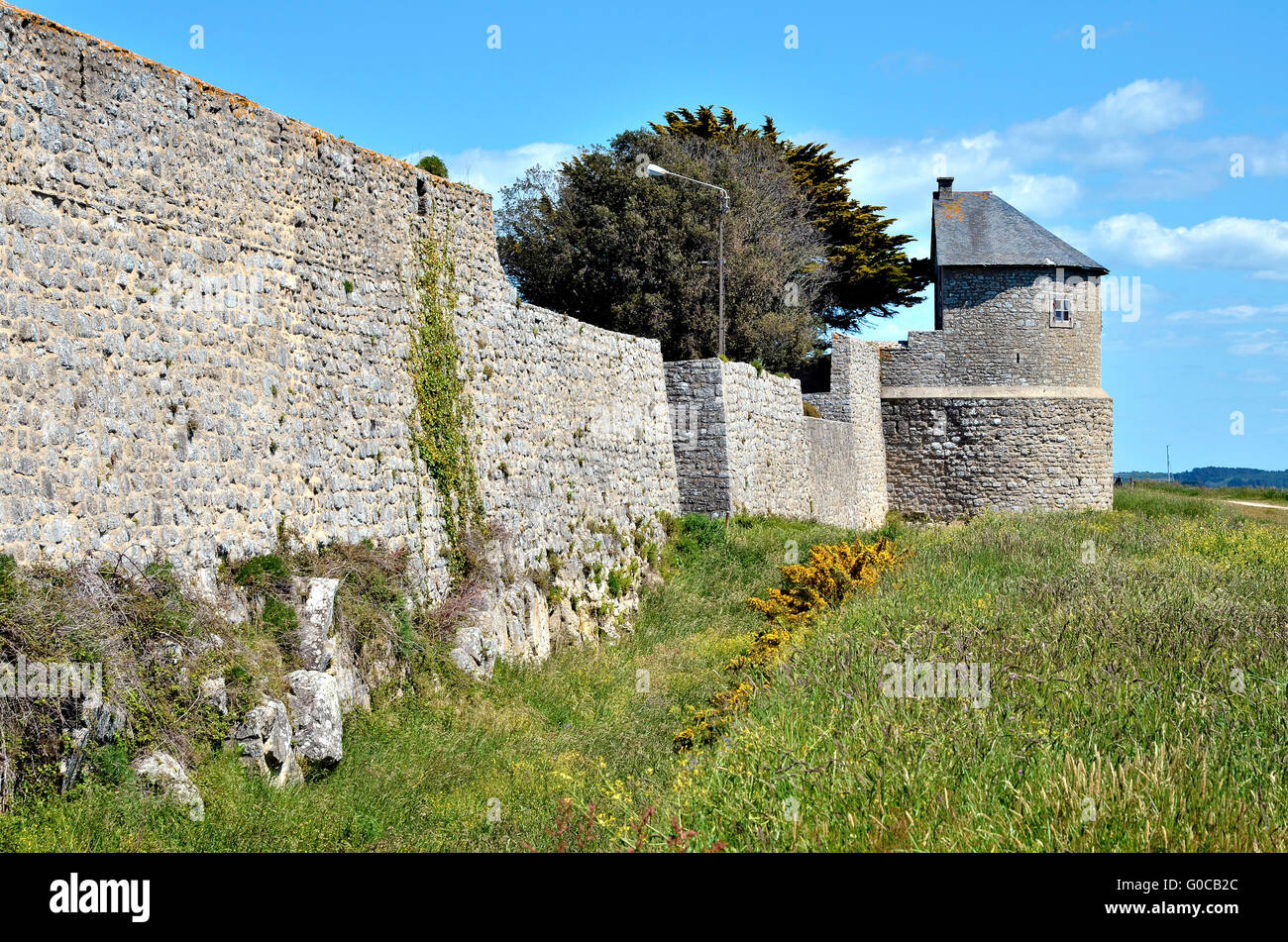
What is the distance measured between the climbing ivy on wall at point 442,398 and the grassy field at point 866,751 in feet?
7.03

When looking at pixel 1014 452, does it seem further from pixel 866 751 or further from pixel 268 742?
pixel 268 742

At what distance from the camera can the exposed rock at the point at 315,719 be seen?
8750 millimetres

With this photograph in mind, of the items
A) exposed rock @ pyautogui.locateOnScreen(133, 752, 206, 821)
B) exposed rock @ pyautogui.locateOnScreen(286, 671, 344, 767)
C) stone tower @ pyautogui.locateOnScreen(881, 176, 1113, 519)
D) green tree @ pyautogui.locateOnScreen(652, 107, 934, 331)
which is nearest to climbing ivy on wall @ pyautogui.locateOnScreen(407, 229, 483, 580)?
exposed rock @ pyautogui.locateOnScreen(286, 671, 344, 767)

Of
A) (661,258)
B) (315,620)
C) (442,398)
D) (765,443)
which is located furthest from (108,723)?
(661,258)

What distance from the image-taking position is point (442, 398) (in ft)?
41.4

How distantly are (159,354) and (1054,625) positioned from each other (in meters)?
8.40

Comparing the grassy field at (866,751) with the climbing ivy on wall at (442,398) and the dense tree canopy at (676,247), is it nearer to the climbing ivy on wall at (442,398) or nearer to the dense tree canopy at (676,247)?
the climbing ivy on wall at (442,398)

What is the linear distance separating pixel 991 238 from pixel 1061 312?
9.99 feet

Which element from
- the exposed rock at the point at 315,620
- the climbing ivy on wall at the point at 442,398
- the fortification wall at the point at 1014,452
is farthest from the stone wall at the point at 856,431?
the exposed rock at the point at 315,620

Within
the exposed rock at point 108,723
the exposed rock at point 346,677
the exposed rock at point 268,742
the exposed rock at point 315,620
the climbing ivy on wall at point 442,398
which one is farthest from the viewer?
the climbing ivy on wall at point 442,398
